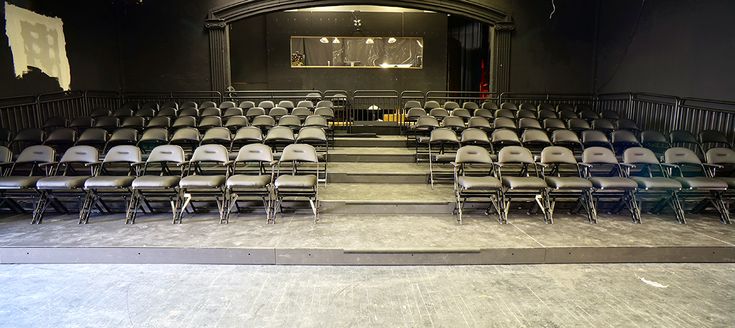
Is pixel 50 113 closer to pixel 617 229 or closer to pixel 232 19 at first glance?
pixel 232 19

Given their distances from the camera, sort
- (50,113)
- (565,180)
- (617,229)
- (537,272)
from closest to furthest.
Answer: (537,272)
(617,229)
(565,180)
(50,113)

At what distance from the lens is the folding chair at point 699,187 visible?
17.8 ft

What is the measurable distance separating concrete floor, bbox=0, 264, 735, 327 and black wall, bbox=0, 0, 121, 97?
4.82 meters

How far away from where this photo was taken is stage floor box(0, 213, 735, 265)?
14.3 feet

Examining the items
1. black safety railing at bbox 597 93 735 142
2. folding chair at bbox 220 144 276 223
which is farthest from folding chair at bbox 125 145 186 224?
black safety railing at bbox 597 93 735 142

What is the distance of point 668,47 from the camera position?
8531mm

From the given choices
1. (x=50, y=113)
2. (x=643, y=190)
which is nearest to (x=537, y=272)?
(x=643, y=190)

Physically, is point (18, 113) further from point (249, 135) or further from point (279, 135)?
point (279, 135)

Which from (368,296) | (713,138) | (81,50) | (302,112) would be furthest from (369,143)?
(81,50)

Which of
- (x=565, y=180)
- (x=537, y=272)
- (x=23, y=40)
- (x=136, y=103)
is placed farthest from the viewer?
(x=136, y=103)

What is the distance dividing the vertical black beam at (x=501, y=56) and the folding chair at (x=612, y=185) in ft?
16.2

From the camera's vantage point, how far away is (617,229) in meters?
5.07

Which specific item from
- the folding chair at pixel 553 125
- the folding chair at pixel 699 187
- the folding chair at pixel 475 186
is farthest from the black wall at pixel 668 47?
the folding chair at pixel 475 186

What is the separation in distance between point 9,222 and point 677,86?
10337 millimetres
